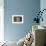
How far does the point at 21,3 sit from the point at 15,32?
116 centimetres

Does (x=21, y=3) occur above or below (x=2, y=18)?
above

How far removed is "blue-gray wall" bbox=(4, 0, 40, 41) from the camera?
500 centimetres

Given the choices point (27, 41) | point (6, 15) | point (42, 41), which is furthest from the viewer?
point (6, 15)

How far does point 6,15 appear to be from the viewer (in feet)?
16.4

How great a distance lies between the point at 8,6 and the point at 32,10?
95cm

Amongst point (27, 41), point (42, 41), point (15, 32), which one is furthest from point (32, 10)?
point (42, 41)

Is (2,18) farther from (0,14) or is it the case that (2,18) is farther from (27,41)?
(27,41)

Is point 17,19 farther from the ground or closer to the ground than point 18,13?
closer to the ground

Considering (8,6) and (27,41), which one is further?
(8,6)

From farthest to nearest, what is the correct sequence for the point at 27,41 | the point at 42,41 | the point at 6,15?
the point at 6,15
the point at 27,41
the point at 42,41

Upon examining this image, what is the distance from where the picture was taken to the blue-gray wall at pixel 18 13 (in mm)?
5000

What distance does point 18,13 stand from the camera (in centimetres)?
502

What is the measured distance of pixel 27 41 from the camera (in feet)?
10.3

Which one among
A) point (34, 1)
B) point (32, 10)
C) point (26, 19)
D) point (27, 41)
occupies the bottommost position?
point (27, 41)
